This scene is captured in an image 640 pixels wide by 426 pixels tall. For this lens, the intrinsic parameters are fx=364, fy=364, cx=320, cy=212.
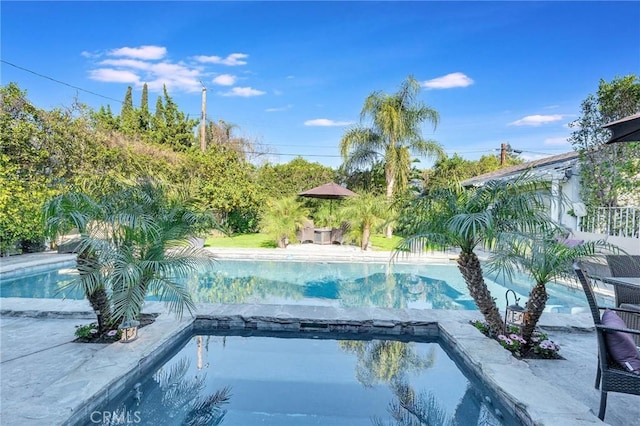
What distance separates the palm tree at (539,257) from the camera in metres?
4.16

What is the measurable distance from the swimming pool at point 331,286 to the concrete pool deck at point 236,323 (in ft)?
5.09

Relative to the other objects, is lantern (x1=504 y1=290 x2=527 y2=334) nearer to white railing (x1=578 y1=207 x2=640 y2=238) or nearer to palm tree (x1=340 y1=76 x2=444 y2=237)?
white railing (x1=578 y1=207 x2=640 y2=238)

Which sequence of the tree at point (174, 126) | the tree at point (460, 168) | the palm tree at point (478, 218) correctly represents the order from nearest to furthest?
the palm tree at point (478, 218) < the tree at point (460, 168) < the tree at point (174, 126)

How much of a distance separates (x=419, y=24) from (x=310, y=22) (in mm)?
3661

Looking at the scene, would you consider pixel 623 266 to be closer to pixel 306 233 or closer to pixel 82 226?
pixel 82 226

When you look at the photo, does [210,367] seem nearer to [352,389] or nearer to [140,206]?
[352,389]

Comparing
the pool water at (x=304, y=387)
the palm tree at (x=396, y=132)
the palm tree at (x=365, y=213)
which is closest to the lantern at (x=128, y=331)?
the pool water at (x=304, y=387)

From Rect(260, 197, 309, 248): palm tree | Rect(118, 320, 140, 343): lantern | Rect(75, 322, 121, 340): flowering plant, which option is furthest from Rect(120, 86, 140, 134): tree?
Rect(118, 320, 140, 343): lantern

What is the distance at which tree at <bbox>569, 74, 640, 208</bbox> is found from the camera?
9367 millimetres

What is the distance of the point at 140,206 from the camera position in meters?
4.52

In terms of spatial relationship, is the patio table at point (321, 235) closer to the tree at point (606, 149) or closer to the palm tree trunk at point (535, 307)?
the tree at point (606, 149)

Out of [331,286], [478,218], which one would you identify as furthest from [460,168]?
[478,218]

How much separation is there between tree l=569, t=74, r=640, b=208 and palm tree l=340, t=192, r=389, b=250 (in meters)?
6.20

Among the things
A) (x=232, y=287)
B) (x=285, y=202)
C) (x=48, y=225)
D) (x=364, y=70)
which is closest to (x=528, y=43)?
(x=364, y=70)
